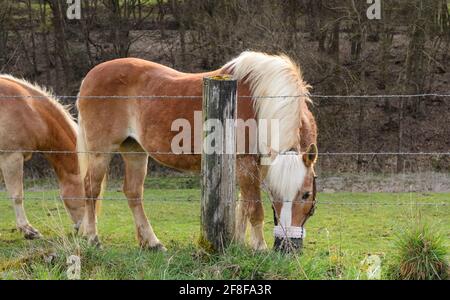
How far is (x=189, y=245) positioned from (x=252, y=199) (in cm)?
69

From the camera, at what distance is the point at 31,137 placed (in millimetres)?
8680

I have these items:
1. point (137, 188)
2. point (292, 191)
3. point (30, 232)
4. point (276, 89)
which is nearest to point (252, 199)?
point (292, 191)

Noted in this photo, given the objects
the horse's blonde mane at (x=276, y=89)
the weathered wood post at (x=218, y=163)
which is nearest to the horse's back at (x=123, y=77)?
the horse's blonde mane at (x=276, y=89)

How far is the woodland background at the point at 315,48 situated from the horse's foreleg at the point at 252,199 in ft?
24.6

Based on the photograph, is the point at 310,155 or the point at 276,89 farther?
the point at 276,89

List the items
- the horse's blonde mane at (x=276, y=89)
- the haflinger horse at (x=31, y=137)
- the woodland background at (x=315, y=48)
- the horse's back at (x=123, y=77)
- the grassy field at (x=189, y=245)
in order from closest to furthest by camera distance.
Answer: the grassy field at (x=189, y=245)
the horse's blonde mane at (x=276, y=89)
the horse's back at (x=123, y=77)
the haflinger horse at (x=31, y=137)
the woodland background at (x=315, y=48)

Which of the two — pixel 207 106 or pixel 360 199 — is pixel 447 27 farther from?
pixel 207 106

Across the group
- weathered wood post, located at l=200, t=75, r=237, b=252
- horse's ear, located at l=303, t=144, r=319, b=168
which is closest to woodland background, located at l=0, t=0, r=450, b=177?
horse's ear, located at l=303, t=144, r=319, b=168

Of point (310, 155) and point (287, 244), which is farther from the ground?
point (310, 155)

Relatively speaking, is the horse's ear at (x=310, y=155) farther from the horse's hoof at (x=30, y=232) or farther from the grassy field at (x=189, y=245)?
the horse's hoof at (x=30, y=232)

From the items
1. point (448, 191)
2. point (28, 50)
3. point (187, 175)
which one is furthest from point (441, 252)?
point (28, 50)

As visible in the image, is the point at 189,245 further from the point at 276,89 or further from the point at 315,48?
the point at 315,48

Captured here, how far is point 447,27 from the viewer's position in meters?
16.1

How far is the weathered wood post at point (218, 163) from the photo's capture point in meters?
5.08
